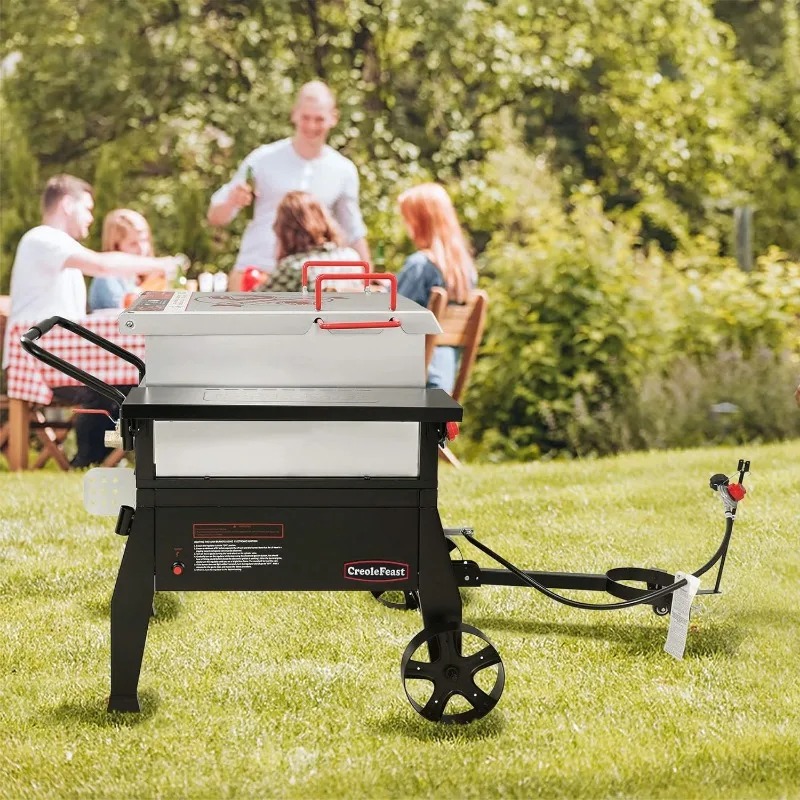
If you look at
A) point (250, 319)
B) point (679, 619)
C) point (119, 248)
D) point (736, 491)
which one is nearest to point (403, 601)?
point (679, 619)

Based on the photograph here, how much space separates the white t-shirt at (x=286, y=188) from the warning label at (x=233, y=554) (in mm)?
4645

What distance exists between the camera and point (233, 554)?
9.42 ft

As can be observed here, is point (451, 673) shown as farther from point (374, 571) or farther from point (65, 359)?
point (65, 359)

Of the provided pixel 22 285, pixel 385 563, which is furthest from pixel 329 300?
pixel 22 285

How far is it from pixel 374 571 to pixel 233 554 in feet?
1.11

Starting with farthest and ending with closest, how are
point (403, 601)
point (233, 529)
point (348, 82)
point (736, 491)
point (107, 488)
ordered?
point (348, 82), point (403, 601), point (736, 491), point (107, 488), point (233, 529)

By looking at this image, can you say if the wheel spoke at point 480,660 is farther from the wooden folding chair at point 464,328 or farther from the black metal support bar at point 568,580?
the wooden folding chair at point 464,328

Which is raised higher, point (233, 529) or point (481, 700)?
point (233, 529)

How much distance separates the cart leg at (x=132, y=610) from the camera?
287 cm

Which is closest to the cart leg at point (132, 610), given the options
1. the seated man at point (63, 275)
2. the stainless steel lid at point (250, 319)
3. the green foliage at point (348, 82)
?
the stainless steel lid at point (250, 319)

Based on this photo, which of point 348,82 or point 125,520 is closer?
point 125,520

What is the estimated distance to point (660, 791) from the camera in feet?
8.63

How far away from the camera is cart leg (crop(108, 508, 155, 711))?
2.87 m

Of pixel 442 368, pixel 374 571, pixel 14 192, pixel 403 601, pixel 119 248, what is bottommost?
pixel 403 601
